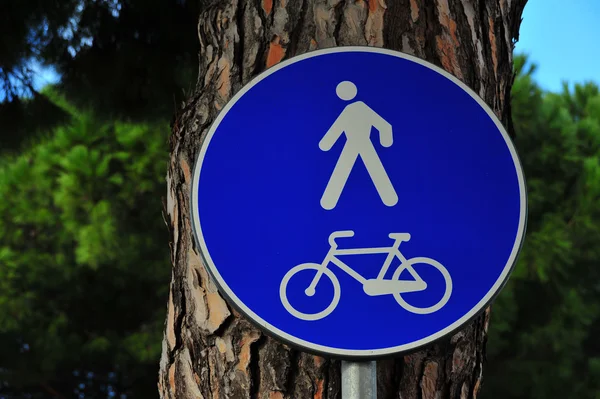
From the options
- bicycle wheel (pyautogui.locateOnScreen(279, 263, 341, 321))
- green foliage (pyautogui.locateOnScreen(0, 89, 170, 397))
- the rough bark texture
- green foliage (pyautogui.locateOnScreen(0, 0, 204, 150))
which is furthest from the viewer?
green foliage (pyautogui.locateOnScreen(0, 89, 170, 397))

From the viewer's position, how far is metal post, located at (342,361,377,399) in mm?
887

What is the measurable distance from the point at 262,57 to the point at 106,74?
6.19ft

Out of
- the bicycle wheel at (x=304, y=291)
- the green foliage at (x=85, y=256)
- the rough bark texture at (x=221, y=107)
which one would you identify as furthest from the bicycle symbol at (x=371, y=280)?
the green foliage at (x=85, y=256)

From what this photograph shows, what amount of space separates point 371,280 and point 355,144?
0.60ft

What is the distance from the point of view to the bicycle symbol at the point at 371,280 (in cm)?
89

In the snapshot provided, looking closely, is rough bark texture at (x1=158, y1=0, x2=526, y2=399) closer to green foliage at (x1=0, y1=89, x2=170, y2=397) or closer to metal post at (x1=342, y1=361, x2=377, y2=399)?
metal post at (x1=342, y1=361, x2=377, y2=399)

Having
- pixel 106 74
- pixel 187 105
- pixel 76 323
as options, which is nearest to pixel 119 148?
pixel 76 323

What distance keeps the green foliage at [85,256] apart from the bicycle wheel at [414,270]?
5034 mm

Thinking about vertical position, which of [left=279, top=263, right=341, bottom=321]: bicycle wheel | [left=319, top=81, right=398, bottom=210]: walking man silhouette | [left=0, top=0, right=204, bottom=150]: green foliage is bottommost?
[left=279, top=263, right=341, bottom=321]: bicycle wheel

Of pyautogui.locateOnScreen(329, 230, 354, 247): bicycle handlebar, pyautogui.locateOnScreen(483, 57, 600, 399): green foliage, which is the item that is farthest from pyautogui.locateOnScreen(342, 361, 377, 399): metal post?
pyautogui.locateOnScreen(483, 57, 600, 399): green foliage

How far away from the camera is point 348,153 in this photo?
3.11 ft

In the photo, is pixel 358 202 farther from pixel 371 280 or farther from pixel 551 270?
pixel 551 270

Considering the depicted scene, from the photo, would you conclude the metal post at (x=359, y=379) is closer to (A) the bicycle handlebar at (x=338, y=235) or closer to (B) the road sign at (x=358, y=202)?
(B) the road sign at (x=358, y=202)

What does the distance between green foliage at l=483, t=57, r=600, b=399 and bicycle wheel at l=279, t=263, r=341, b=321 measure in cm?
548
